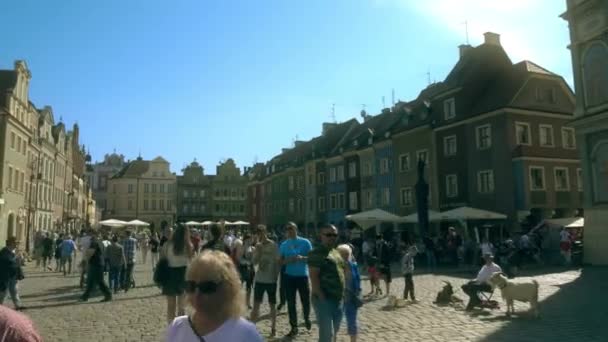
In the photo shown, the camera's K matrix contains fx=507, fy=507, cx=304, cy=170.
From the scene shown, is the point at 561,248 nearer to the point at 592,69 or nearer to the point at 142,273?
the point at 592,69

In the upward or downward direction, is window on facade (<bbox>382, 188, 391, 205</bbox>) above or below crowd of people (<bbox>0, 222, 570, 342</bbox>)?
above

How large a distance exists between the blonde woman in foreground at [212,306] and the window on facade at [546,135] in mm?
34316

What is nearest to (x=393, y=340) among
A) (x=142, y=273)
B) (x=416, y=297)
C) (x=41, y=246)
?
(x=416, y=297)

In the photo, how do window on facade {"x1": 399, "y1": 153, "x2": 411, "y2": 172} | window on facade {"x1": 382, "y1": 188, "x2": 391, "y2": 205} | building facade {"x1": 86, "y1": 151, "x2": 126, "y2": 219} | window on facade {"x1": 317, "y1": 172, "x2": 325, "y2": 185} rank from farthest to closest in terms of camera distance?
building facade {"x1": 86, "y1": 151, "x2": 126, "y2": 219} < window on facade {"x1": 317, "y1": 172, "x2": 325, "y2": 185} < window on facade {"x1": 382, "y1": 188, "x2": 391, "y2": 205} < window on facade {"x1": 399, "y1": 153, "x2": 411, "y2": 172}

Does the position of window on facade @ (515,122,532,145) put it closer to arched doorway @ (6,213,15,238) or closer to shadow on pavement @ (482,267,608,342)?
shadow on pavement @ (482,267,608,342)

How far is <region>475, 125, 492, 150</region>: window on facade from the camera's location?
33.3 m

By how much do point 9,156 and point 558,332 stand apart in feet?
125

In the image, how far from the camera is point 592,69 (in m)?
22.6

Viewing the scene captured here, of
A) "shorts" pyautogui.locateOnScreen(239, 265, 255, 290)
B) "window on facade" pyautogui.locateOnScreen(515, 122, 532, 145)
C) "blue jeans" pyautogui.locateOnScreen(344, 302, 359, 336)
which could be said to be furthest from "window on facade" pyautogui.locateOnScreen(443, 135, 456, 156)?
"blue jeans" pyautogui.locateOnScreen(344, 302, 359, 336)

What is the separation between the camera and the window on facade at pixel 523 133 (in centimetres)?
3228

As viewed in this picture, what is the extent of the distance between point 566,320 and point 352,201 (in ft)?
130

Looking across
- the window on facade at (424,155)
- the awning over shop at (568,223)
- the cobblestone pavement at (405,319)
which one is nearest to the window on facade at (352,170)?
the window on facade at (424,155)

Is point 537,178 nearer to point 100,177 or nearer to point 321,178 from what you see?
point 321,178

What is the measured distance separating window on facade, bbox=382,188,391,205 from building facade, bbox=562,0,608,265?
830 inches
